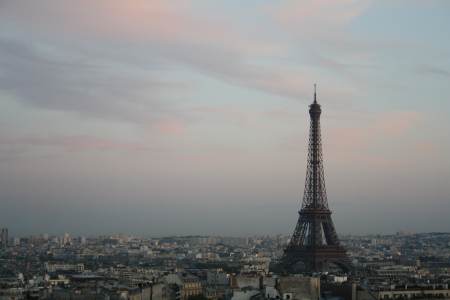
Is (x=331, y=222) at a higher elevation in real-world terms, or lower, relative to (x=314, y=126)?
lower

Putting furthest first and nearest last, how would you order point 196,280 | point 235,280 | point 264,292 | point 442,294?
1. point 196,280
2. point 235,280
3. point 442,294
4. point 264,292

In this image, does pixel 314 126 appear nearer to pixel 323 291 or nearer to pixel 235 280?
pixel 235 280

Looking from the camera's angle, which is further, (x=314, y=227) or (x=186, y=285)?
(x=314, y=227)

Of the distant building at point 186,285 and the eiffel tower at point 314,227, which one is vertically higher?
the eiffel tower at point 314,227

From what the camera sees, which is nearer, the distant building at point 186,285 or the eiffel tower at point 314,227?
the distant building at point 186,285

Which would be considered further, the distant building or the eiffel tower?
the eiffel tower

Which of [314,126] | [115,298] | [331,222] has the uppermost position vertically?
[314,126]

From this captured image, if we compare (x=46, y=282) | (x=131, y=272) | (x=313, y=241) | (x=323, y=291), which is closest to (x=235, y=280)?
(x=323, y=291)

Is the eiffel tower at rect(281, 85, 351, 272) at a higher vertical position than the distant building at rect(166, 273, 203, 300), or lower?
higher
